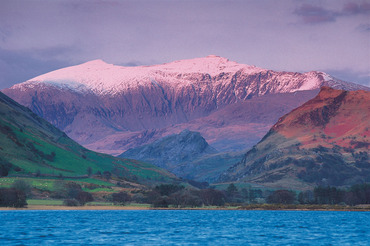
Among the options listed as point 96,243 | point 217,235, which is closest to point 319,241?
point 217,235

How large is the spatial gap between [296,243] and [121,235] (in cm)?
4592

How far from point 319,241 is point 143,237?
143 ft

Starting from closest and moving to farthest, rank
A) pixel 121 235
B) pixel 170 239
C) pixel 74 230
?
pixel 170 239, pixel 121 235, pixel 74 230

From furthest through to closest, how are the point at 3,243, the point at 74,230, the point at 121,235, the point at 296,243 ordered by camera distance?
the point at 74,230, the point at 121,235, the point at 296,243, the point at 3,243

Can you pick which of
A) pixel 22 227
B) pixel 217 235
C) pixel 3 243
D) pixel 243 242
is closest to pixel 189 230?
pixel 217 235

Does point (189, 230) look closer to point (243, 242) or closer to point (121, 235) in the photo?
point (121, 235)

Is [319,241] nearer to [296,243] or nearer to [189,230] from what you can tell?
[296,243]

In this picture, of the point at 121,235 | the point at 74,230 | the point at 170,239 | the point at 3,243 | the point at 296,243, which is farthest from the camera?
the point at 74,230

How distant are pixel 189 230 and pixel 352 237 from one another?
156ft

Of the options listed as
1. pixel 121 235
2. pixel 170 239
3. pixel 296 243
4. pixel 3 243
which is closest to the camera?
pixel 3 243

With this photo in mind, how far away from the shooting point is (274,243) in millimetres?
127000

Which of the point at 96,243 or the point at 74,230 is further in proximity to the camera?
the point at 74,230

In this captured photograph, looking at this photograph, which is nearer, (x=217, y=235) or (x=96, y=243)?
(x=96, y=243)

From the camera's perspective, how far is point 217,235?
149m
